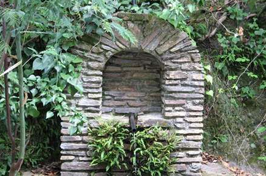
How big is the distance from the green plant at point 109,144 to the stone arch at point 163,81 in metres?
0.09

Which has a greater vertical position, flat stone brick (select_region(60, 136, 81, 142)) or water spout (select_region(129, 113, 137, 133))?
water spout (select_region(129, 113, 137, 133))

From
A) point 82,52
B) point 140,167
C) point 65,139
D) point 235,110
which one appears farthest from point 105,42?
point 235,110

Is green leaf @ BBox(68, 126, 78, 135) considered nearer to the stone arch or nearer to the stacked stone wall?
the stone arch

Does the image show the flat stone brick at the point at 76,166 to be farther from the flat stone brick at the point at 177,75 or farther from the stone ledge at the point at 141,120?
the flat stone brick at the point at 177,75

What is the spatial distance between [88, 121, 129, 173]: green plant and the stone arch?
0.31 feet

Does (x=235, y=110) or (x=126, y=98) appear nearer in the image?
(x=126, y=98)

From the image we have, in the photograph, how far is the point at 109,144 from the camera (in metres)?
2.95

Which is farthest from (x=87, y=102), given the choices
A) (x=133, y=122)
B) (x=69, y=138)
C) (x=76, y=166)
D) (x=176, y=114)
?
(x=176, y=114)

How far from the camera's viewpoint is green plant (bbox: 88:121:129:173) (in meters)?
2.99

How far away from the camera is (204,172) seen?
3408mm

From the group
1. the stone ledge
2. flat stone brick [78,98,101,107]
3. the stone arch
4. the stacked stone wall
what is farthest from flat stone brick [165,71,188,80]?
flat stone brick [78,98,101,107]

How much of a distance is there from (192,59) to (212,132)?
1.24 m

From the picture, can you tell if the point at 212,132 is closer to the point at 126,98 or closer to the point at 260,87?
the point at 260,87

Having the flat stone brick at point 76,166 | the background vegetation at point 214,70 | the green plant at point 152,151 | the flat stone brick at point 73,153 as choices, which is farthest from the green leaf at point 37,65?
the green plant at point 152,151
